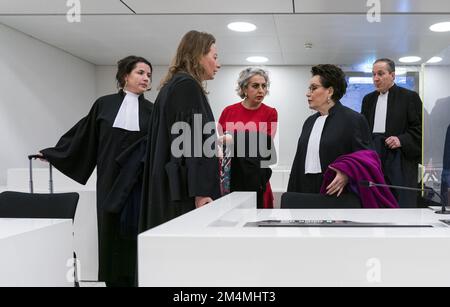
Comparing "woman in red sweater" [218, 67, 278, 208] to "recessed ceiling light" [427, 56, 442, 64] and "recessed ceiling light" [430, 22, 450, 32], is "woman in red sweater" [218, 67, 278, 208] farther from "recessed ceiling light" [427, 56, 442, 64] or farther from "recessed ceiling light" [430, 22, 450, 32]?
"recessed ceiling light" [427, 56, 442, 64]

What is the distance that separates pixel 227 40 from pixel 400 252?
348 centimetres

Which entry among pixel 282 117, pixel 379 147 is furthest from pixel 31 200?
pixel 282 117

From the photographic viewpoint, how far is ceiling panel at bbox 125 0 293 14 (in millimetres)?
2982

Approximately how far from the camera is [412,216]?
1.38 m

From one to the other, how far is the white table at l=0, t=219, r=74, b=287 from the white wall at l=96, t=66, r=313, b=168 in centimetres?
394

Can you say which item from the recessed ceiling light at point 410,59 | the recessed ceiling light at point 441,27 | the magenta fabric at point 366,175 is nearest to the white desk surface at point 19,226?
the magenta fabric at point 366,175

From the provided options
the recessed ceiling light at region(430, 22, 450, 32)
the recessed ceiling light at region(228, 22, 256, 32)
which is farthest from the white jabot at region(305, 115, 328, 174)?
the recessed ceiling light at region(430, 22, 450, 32)

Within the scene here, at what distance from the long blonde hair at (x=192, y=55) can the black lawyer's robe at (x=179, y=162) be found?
0.35 feet

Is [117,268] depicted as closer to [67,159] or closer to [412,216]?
[67,159]

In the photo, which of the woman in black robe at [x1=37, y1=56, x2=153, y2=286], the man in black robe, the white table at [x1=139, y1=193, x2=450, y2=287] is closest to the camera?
the white table at [x1=139, y1=193, x2=450, y2=287]

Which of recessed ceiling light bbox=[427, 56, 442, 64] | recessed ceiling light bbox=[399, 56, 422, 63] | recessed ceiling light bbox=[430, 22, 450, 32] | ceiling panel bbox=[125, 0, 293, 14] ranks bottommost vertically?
recessed ceiling light bbox=[427, 56, 442, 64]

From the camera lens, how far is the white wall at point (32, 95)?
3.63 metres

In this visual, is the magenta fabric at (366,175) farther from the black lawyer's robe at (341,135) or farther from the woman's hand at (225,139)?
the woman's hand at (225,139)

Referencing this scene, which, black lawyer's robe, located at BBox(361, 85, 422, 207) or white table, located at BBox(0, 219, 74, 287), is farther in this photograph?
black lawyer's robe, located at BBox(361, 85, 422, 207)
